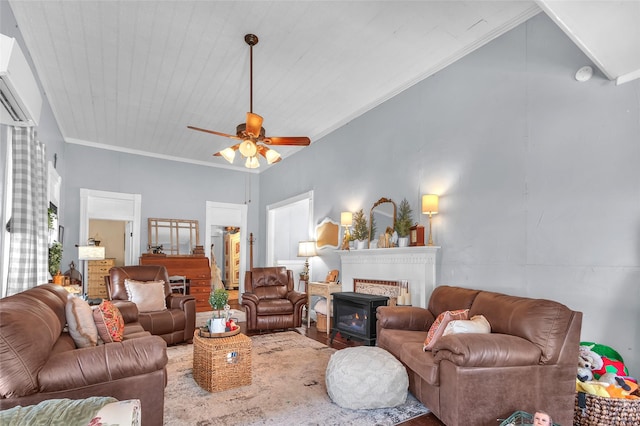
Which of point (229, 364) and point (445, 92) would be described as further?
point (445, 92)

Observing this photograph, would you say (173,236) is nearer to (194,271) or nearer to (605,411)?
(194,271)

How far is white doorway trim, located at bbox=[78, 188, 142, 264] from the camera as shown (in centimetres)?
654

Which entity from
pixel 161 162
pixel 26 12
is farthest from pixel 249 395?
pixel 161 162

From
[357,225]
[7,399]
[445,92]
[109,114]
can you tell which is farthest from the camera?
[109,114]

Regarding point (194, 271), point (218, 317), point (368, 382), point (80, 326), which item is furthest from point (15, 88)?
point (194, 271)

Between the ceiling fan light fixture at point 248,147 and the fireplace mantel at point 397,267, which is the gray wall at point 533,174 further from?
the ceiling fan light fixture at point 248,147

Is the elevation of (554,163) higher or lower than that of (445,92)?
lower

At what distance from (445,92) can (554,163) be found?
1.45 meters

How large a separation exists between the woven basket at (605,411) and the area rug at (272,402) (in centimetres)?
96

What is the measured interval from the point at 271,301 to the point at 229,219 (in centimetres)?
352

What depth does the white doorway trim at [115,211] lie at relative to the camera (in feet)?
21.4

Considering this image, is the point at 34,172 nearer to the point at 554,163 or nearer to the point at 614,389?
the point at 554,163

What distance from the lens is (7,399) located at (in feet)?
5.32

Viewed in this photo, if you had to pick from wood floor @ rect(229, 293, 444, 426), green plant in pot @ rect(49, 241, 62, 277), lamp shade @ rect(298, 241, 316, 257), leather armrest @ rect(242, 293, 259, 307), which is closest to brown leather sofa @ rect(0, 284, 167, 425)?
wood floor @ rect(229, 293, 444, 426)
